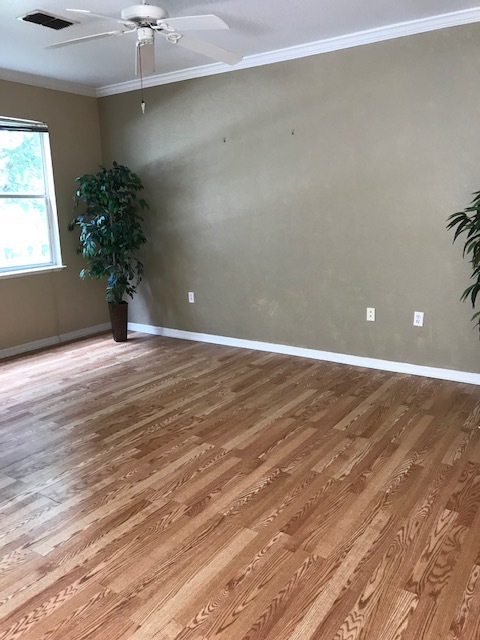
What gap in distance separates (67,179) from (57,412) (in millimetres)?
2682

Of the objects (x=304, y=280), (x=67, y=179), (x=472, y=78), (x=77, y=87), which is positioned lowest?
(x=304, y=280)

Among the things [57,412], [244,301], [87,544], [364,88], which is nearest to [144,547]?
[87,544]

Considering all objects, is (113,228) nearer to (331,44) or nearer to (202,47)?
(202,47)

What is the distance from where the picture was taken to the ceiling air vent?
3.04 meters

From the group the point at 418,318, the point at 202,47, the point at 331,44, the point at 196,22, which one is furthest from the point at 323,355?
the point at 196,22

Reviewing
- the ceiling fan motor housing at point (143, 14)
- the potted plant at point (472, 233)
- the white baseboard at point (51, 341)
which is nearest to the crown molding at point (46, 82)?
the white baseboard at point (51, 341)

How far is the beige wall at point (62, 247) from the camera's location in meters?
4.62

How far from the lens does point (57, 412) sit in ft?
11.0

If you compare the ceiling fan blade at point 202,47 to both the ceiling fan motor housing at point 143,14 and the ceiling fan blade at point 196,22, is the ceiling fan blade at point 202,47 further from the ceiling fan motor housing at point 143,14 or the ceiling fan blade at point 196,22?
the ceiling fan motor housing at point 143,14

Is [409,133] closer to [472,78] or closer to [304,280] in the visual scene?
[472,78]

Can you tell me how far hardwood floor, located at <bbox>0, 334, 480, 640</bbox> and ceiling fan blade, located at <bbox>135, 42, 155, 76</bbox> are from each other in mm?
2116

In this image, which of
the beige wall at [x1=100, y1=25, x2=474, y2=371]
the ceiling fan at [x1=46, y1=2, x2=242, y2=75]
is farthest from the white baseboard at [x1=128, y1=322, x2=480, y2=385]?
the ceiling fan at [x1=46, y1=2, x2=242, y2=75]

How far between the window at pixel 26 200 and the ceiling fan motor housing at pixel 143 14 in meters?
2.50

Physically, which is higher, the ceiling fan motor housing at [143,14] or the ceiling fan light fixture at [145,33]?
the ceiling fan motor housing at [143,14]
